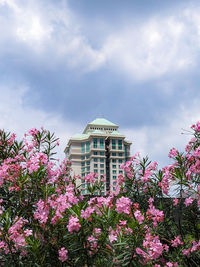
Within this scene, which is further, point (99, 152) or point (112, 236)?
point (99, 152)

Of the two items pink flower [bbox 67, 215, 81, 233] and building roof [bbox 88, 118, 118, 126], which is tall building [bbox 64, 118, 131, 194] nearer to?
building roof [bbox 88, 118, 118, 126]

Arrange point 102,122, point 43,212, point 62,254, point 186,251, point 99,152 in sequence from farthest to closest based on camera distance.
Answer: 1. point 102,122
2. point 99,152
3. point 186,251
4. point 43,212
5. point 62,254

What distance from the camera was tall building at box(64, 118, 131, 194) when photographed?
7106 cm

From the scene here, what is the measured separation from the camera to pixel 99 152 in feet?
235

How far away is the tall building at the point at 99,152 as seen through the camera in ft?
233

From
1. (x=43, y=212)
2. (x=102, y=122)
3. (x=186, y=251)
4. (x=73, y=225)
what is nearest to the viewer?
(x=73, y=225)

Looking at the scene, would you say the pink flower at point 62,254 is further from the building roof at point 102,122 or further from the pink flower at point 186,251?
the building roof at point 102,122

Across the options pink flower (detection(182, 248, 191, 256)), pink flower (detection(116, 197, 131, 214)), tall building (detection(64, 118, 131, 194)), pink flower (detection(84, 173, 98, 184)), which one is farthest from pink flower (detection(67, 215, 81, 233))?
tall building (detection(64, 118, 131, 194))

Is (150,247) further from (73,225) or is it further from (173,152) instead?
(173,152)

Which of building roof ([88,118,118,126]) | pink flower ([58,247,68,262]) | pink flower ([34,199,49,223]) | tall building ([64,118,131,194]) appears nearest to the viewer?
pink flower ([58,247,68,262])

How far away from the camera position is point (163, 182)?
16.6 feet

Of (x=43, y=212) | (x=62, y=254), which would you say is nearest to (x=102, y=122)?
(x=43, y=212)

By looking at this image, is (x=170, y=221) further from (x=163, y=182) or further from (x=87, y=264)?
(x=87, y=264)

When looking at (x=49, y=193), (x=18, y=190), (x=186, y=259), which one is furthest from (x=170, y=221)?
(x=18, y=190)
